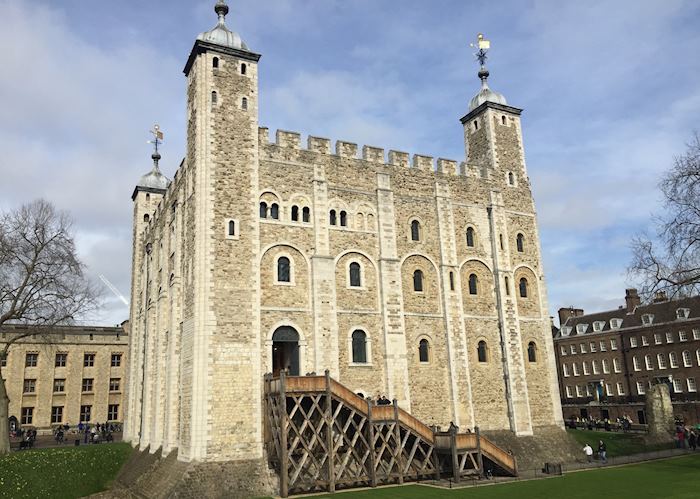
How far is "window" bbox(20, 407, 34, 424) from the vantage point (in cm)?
4823

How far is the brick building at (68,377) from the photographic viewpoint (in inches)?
1905

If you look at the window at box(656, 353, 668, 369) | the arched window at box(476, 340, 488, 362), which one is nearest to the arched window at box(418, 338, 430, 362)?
the arched window at box(476, 340, 488, 362)

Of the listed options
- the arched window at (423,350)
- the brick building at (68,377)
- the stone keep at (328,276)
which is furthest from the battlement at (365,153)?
the brick building at (68,377)

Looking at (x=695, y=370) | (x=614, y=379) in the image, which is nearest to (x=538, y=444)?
(x=695, y=370)

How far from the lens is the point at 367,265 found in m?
29.4

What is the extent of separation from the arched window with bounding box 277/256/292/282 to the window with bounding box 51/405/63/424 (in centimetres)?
3317

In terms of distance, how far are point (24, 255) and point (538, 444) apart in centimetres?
2825

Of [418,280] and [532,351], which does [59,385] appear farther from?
[532,351]

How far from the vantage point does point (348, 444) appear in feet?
77.1

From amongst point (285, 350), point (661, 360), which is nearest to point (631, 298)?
point (661, 360)

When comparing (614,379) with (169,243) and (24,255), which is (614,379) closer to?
(169,243)

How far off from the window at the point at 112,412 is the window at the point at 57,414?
3734mm

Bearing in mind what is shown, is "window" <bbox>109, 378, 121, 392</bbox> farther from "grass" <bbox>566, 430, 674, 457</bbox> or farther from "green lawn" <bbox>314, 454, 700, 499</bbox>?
"grass" <bbox>566, 430, 674, 457</bbox>

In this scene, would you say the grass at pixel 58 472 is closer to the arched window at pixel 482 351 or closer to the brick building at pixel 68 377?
the brick building at pixel 68 377
